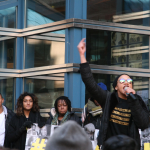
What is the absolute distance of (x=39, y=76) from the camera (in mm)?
6551

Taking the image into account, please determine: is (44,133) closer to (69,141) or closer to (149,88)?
(149,88)

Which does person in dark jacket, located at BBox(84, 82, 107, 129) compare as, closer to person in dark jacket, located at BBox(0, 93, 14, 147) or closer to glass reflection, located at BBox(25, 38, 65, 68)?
glass reflection, located at BBox(25, 38, 65, 68)

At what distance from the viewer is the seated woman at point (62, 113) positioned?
17.5 ft

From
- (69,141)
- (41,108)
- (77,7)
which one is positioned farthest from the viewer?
(41,108)

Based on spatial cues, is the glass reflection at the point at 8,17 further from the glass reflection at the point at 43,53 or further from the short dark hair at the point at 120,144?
the short dark hair at the point at 120,144

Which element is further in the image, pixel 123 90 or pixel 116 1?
pixel 116 1

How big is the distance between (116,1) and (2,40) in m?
2.67

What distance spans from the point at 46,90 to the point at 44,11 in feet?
5.54

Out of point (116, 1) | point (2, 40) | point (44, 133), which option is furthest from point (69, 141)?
point (2, 40)

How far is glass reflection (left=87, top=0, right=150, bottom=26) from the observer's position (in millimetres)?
6200

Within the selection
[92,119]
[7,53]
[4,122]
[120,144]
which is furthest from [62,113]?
[120,144]

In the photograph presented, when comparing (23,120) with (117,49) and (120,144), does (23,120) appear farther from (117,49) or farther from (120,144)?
(120,144)

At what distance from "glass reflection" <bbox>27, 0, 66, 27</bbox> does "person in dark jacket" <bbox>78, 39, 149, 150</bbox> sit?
2600mm

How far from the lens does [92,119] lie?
201 inches
